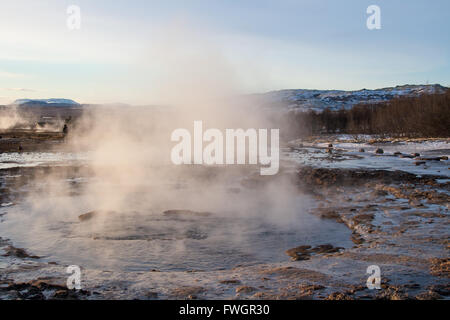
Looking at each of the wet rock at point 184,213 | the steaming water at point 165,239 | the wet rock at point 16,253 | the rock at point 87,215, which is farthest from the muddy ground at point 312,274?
the wet rock at point 184,213

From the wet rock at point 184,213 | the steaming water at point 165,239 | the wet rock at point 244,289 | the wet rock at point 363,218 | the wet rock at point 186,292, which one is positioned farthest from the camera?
the wet rock at point 184,213

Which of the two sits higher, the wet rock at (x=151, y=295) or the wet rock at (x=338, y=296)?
the wet rock at (x=338, y=296)

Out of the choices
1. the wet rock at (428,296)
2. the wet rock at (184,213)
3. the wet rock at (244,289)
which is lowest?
the wet rock at (244,289)

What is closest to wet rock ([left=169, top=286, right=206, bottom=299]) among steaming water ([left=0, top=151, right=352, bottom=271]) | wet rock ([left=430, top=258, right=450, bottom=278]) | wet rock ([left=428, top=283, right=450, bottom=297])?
steaming water ([left=0, top=151, right=352, bottom=271])

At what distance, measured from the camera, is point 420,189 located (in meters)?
12.0

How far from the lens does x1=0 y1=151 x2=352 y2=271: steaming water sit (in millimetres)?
6230

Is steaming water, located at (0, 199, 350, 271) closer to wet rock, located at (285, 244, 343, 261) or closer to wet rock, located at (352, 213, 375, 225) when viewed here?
wet rock, located at (285, 244, 343, 261)

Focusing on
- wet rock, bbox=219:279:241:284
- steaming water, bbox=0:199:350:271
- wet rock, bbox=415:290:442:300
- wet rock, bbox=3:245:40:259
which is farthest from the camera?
wet rock, bbox=3:245:40:259

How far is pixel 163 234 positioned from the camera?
24.9 ft

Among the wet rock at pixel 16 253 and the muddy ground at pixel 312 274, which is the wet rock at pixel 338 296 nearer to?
the muddy ground at pixel 312 274

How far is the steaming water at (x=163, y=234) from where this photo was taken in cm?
623

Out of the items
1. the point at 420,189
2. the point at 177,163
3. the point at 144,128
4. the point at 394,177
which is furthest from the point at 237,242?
the point at 144,128
